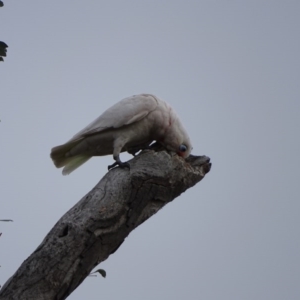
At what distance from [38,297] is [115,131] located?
1.63 metres

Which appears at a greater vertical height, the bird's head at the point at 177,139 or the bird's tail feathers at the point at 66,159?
the bird's tail feathers at the point at 66,159

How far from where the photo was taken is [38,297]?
197cm

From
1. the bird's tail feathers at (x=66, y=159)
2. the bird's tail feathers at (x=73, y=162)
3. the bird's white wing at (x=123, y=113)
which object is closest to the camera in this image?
the bird's white wing at (x=123, y=113)

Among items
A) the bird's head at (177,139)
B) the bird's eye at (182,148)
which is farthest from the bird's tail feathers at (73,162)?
the bird's eye at (182,148)

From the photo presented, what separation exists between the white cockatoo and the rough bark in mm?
772

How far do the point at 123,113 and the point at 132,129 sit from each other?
0.13 metres

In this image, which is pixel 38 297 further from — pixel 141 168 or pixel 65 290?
pixel 141 168

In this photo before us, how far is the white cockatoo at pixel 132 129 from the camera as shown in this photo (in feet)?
11.1

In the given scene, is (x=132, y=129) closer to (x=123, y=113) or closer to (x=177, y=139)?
(x=123, y=113)

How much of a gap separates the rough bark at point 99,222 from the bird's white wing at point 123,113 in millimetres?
802

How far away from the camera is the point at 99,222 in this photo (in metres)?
2.21

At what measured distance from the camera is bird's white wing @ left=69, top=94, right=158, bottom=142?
3.38 meters

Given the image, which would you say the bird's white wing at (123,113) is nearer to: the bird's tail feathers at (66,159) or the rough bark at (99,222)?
the bird's tail feathers at (66,159)

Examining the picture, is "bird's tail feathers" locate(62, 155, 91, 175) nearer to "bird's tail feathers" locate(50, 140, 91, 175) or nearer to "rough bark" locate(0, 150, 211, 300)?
"bird's tail feathers" locate(50, 140, 91, 175)
